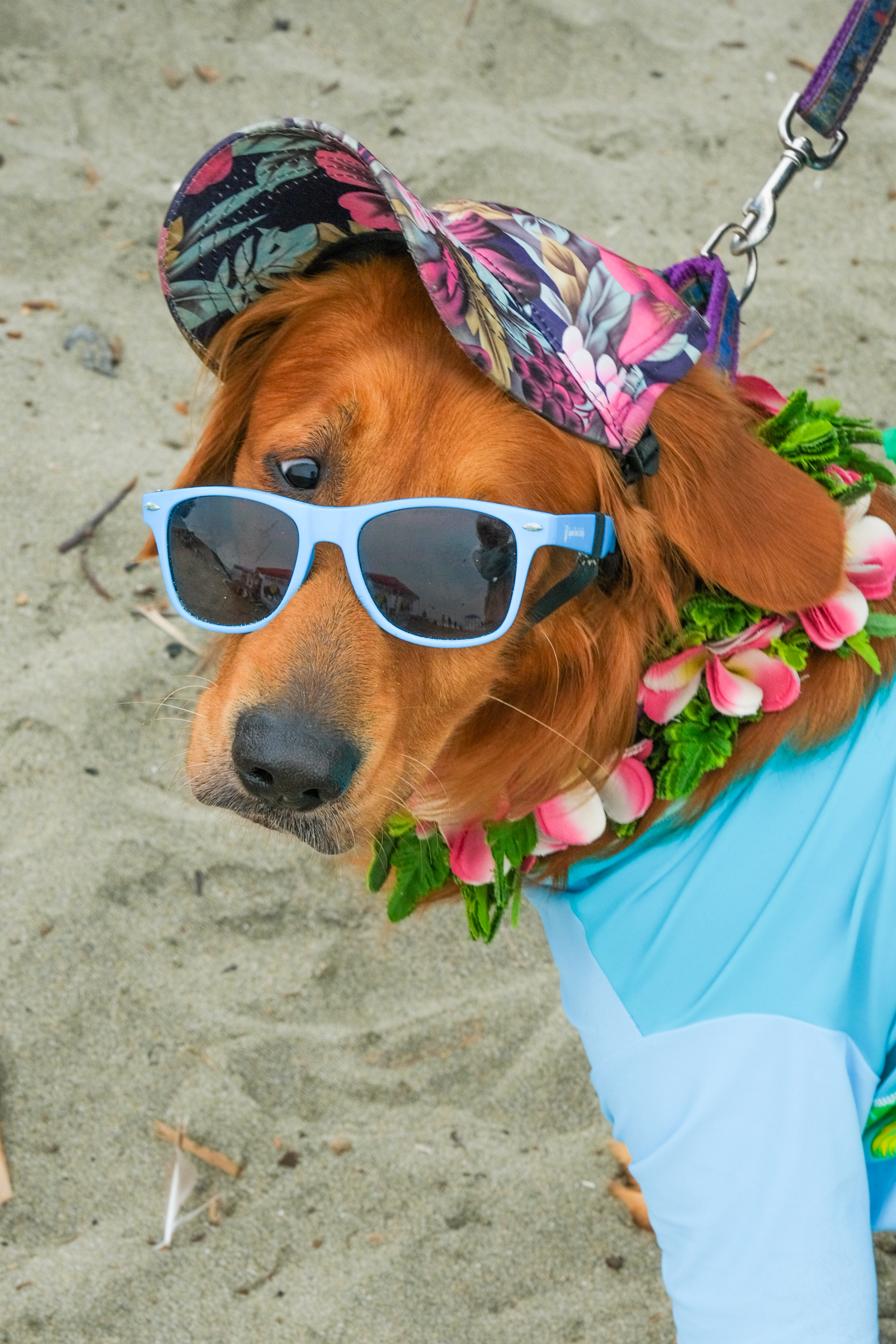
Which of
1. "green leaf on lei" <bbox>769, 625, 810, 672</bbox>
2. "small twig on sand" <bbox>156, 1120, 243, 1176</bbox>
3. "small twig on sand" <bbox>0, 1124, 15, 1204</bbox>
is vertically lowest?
"small twig on sand" <bbox>0, 1124, 15, 1204</bbox>

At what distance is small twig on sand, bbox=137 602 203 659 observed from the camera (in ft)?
9.12

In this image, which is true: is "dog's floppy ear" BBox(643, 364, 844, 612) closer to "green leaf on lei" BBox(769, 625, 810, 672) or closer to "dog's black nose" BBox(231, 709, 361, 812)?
"green leaf on lei" BBox(769, 625, 810, 672)

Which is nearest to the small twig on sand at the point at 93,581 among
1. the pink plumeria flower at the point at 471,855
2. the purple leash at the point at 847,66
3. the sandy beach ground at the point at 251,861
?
the sandy beach ground at the point at 251,861

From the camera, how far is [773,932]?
1.40m

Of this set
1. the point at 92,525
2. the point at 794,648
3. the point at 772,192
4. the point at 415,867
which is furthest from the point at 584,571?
→ the point at 92,525

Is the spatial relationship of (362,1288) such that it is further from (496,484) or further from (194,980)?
(496,484)

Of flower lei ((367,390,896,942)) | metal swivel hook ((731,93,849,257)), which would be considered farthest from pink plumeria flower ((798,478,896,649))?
metal swivel hook ((731,93,849,257))

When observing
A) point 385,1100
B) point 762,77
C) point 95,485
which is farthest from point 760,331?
point 385,1100

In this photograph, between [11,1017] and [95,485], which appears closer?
[11,1017]

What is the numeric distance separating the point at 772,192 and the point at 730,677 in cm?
99

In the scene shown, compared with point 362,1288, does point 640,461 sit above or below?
above

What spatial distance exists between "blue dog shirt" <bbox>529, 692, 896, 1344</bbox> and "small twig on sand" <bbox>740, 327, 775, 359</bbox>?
7.36 ft

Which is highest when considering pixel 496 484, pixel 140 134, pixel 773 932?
pixel 496 484

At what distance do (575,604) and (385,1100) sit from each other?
120 cm
